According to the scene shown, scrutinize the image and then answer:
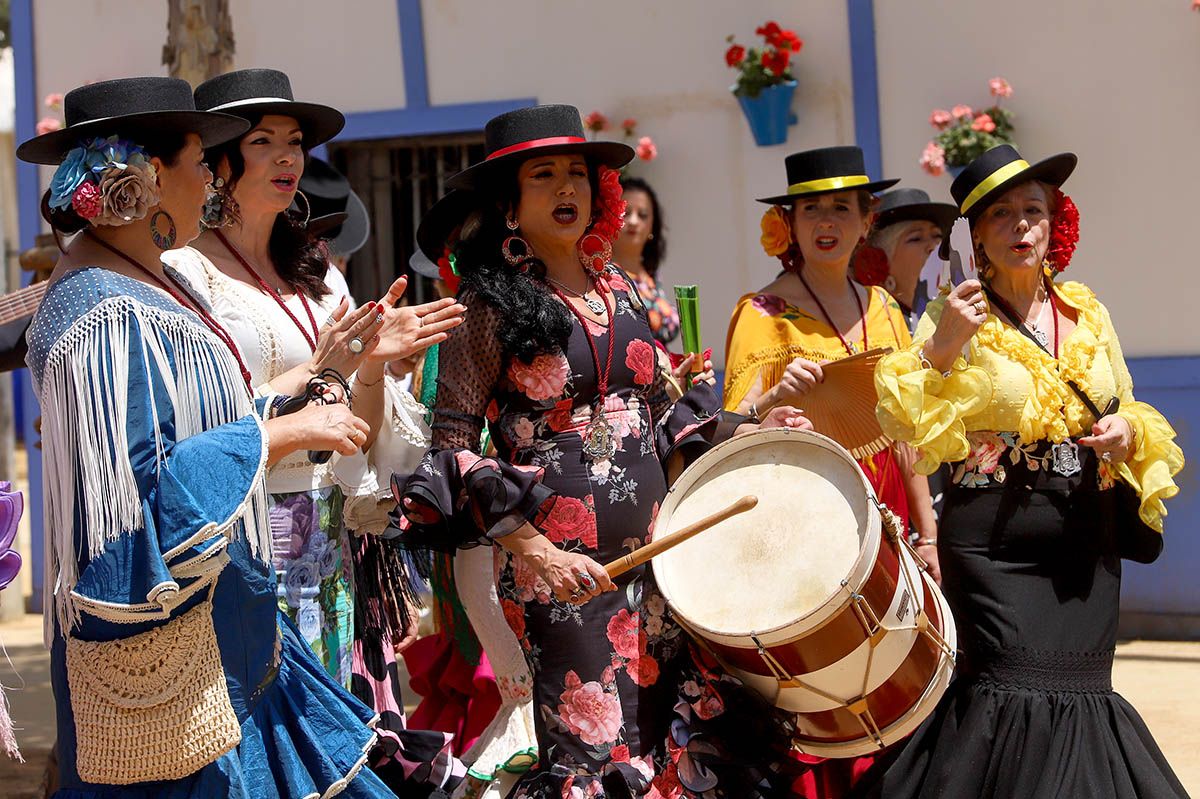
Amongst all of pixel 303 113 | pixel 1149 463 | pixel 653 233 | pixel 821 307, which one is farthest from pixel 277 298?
pixel 653 233

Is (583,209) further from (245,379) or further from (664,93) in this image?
(664,93)

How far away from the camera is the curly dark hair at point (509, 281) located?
12.3 feet

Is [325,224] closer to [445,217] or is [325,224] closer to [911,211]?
[445,217]

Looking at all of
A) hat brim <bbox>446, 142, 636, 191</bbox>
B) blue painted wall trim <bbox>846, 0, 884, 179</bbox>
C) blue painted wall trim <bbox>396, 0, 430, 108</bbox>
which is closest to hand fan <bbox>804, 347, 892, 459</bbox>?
hat brim <bbox>446, 142, 636, 191</bbox>

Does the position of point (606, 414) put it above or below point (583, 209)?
below

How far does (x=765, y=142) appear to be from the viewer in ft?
25.5

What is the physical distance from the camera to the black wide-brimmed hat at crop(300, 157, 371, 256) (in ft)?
17.9

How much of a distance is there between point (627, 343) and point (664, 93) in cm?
445

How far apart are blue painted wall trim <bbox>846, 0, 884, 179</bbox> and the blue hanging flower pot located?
13.2 inches

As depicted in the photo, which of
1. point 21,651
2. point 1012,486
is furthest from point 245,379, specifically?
point 21,651

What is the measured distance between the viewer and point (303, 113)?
13.9 feet

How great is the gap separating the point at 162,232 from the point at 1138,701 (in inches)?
188

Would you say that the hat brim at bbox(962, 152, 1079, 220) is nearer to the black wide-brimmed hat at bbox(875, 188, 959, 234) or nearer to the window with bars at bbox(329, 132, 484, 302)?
the black wide-brimmed hat at bbox(875, 188, 959, 234)

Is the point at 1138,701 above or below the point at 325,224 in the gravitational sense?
below
